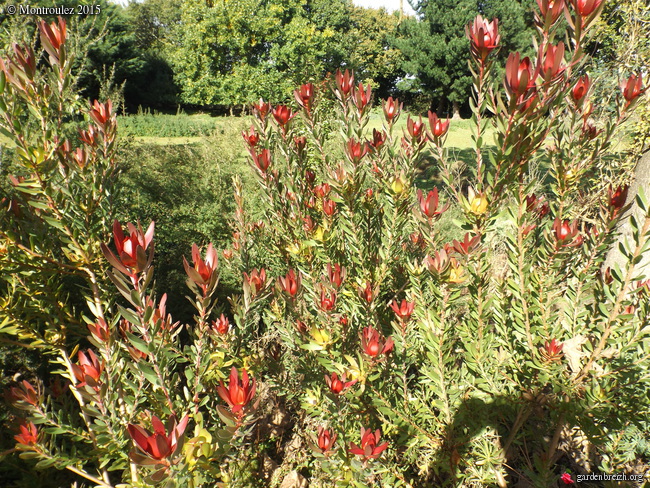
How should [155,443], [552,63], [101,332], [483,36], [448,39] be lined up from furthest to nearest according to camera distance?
1. [448,39]
2. [101,332]
3. [483,36]
4. [552,63]
5. [155,443]

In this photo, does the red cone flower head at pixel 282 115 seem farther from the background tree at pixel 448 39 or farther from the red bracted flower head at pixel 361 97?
the background tree at pixel 448 39

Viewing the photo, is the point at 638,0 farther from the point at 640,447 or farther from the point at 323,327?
the point at 323,327

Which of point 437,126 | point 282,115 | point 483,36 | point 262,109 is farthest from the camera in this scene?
point 262,109

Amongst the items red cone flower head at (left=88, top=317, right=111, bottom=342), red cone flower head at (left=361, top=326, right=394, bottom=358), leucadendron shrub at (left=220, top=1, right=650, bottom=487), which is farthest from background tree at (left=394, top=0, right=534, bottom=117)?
red cone flower head at (left=88, top=317, right=111, bottom=342)

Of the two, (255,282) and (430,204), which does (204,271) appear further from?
(430,204)

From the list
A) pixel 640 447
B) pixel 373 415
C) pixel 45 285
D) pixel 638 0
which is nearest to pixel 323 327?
pixel 373 415

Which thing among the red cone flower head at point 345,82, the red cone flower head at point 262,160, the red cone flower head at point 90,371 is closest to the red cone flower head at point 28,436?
the red cone flower head at point 90,371

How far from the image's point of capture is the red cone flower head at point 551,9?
0.99 m

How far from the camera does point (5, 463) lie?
2.03 meters

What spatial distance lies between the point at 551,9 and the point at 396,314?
1169mm

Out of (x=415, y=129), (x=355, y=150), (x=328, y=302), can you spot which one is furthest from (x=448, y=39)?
(x=328, y=302)

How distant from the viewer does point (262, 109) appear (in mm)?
1859

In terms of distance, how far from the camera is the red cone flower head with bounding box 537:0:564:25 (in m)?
0.99

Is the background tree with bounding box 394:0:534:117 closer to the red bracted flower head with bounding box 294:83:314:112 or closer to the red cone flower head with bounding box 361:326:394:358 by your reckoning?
the red bracted flower head with bounding box 294:83:314:112
